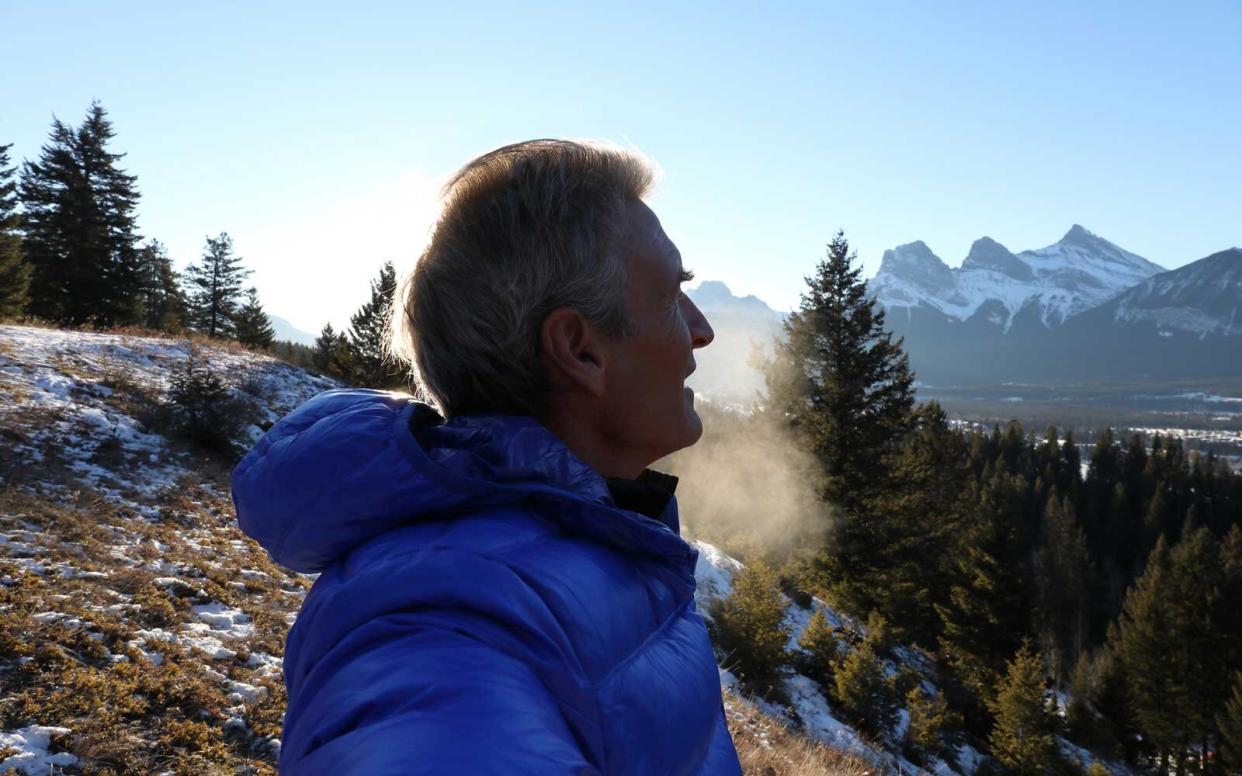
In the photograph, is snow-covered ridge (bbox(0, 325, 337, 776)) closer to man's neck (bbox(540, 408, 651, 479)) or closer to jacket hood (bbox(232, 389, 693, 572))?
jacket hood (bbox(232, 389, 693, 572))

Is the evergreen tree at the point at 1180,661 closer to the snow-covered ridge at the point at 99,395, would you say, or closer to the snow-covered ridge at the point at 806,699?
the snow-covered ridge at the point at 806,699

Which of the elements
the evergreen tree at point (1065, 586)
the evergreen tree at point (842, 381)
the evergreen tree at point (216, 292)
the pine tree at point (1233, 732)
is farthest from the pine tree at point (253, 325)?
the evergreen tree at point (1065, 586)

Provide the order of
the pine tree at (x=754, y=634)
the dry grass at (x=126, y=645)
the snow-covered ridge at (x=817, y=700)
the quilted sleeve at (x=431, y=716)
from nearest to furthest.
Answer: the quilted sleeve at (x=431, y=716) < the dry grass at (x=126, y=645) < the snow-covered ridge at (x=817, y=700) < the pine tree at (x=754, y=634)

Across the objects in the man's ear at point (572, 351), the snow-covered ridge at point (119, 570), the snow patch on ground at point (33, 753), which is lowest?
the snow-covered ridge at point (119, 570)

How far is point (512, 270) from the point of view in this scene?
1.27m

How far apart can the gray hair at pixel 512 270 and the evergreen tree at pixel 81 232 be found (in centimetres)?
2910

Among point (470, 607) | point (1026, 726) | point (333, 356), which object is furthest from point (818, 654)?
point (333, 356)

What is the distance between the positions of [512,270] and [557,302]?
0.11 meters

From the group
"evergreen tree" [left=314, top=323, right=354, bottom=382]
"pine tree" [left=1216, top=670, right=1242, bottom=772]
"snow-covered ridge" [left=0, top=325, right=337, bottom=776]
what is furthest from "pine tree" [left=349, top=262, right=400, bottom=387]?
"pine tree" [left=1216, top=670, right=1242, bottom=772]

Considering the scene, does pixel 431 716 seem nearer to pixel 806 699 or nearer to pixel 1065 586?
pixel 806 699

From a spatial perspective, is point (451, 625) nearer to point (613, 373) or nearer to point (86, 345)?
point (613, 373)

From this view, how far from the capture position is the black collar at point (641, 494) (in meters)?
1.53

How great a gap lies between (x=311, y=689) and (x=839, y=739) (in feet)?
37.0

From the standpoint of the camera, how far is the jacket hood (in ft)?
3.38
